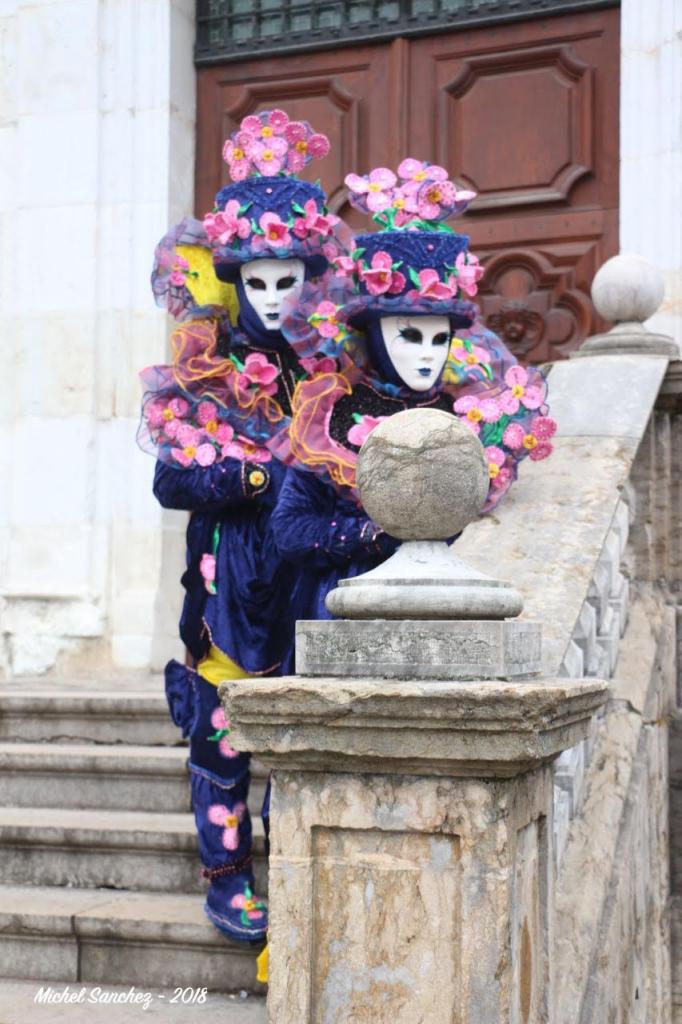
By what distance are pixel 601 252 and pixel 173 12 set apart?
→ 2439 mm

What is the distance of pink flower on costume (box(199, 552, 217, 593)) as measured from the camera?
3920mm

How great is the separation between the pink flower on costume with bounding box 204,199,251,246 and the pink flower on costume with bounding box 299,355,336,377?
1.32 feet

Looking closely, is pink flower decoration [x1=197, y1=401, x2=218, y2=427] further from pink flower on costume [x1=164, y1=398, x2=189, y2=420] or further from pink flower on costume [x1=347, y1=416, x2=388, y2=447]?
pink flower on costume [x1=347, y1=416, x2=388, y2=447]

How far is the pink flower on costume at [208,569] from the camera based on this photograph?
392 cm

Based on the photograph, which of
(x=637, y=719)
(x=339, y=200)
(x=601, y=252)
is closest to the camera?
(x=637, y=719)

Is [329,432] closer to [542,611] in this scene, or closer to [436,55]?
[542,611]

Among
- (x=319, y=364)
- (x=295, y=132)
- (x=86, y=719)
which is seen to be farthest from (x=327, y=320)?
(x=86, y=719)

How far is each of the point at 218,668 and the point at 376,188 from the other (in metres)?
1.39

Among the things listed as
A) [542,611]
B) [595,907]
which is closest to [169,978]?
[595,907]

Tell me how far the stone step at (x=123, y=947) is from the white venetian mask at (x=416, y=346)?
5.12 feet

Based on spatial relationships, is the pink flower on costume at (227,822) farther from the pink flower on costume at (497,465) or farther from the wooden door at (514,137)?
the wooden door at (514,137)

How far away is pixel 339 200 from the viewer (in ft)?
23.3

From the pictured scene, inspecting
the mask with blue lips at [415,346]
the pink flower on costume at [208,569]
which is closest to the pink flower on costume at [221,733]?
the pink flower on costume at [208,569]

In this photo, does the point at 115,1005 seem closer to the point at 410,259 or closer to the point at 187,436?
the point at 187,436
